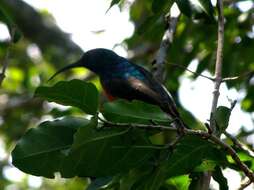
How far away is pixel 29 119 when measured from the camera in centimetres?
786

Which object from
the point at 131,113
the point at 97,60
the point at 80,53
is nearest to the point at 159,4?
the point at 131,113

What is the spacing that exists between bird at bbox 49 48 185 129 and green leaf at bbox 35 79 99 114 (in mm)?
1163

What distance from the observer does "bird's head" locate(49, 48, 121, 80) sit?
630cm

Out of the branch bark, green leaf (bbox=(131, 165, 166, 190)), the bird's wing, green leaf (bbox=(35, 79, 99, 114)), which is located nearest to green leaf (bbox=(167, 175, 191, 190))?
green leaf (bbox=(131, 165, 166, 190))

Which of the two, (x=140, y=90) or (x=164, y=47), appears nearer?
(x=164, y=47)

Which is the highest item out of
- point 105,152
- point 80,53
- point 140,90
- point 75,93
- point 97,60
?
point 80,53

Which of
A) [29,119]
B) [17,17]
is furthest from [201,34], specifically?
[17,17]

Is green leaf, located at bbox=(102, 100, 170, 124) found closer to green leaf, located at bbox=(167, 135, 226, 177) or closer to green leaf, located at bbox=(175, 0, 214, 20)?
green leaf, located at bbox=(167, 135, 226, 177)

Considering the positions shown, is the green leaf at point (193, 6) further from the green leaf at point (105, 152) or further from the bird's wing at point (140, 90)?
the bird's wing at point (140, 90)

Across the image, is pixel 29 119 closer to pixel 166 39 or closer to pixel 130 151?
pixel 166 39

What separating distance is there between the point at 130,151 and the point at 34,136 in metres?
0.39

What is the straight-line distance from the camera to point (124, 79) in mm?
5664

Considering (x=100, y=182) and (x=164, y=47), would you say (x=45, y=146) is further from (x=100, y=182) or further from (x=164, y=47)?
(x=164, y=47)

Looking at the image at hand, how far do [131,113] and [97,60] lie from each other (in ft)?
12.1
